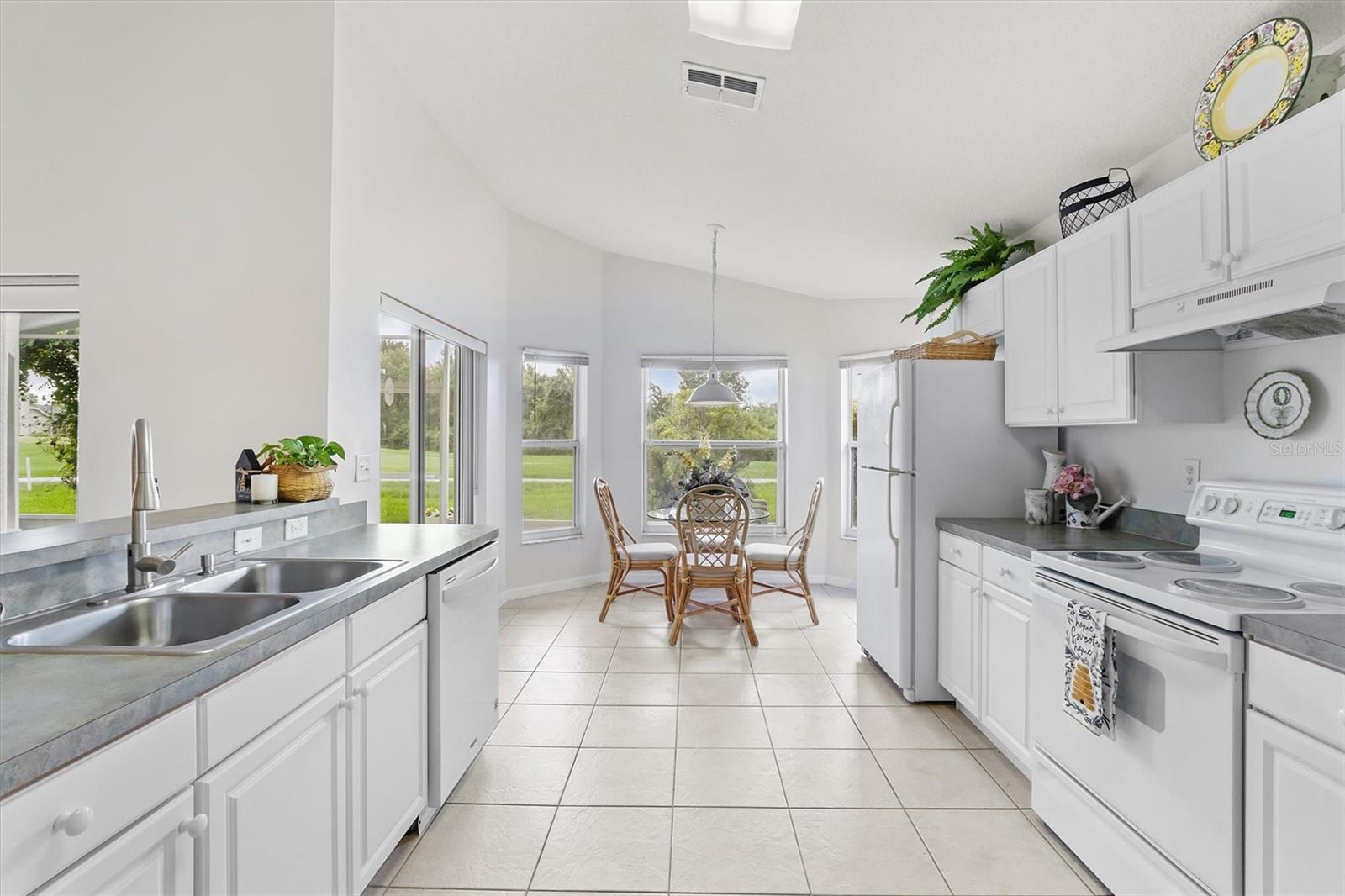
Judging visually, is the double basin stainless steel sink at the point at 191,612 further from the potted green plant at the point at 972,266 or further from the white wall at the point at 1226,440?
the potted green plant at the point at 972,266

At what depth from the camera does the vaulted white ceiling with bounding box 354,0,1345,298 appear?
2143mm

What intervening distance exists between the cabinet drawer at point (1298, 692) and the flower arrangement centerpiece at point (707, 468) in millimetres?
3531

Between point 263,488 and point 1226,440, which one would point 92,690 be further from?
point 1226,440

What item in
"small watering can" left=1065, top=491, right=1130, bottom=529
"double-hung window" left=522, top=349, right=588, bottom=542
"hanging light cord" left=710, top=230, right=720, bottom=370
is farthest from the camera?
"double-hung window" left=522, top=349, right=588, bottom=542

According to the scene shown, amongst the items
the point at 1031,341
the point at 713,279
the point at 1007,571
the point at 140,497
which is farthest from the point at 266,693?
the point at 713,279

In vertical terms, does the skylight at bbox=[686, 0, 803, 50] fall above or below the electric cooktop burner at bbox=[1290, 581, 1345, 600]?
above

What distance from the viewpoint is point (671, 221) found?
462 cm

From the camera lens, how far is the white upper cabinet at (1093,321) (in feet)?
7.82

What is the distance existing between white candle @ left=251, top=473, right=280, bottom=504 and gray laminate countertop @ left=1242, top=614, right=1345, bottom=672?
9.40 ft

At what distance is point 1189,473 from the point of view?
8.06ft

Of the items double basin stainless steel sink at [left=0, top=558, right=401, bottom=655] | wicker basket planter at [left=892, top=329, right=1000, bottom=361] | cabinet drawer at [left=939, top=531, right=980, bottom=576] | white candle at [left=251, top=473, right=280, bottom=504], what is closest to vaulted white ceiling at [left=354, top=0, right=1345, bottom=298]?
wicker basket planter at [left=892, top=329, right=1000, bottom=361]

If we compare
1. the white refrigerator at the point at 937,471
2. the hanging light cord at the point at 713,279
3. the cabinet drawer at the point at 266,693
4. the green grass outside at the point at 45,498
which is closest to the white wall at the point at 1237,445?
the white refrigerator at the point at 937,471

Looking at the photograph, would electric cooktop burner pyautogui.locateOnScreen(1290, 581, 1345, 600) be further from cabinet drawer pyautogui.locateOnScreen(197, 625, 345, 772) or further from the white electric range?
cabinet drawer pyautogui.locateOnScreen(197, 625, 345, 772)

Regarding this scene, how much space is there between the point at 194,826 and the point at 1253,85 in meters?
3.11
